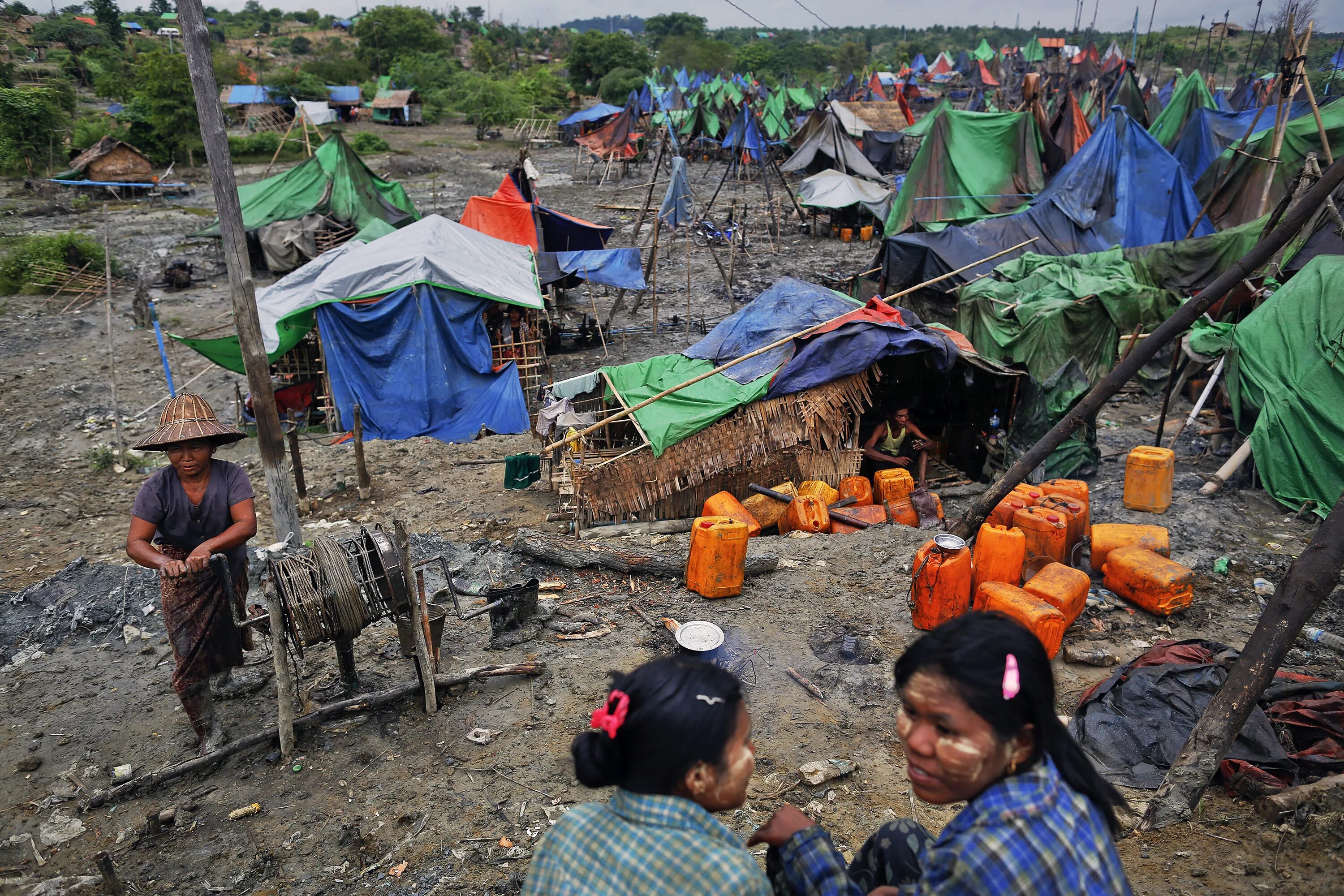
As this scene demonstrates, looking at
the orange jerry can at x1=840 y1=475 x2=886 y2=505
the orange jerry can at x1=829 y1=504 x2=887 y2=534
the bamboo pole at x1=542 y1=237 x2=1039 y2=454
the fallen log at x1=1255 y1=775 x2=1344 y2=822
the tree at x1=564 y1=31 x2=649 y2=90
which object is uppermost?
the tree at x1=564 y1=31 x2=649 y2=90

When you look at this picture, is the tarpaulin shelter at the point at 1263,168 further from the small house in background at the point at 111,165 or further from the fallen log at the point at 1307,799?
the small house in background at the point at 111,165

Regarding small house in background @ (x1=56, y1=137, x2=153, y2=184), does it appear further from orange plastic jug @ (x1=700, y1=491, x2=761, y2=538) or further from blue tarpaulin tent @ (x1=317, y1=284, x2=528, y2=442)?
orange plastic jug @ (x1=700, y1=491, x2=761, y2=538)

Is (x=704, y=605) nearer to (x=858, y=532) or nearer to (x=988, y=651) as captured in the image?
(x=858, y=532)

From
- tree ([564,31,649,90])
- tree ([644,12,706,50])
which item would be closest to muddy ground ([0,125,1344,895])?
tree ([564,31,649,90])

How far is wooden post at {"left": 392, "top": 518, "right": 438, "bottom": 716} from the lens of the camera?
399 centimetres

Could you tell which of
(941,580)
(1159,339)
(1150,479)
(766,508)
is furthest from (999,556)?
(1150,479)

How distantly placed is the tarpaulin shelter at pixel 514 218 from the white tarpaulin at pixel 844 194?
777cm

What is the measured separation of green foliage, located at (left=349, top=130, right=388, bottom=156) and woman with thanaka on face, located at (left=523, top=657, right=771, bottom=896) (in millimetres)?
38412

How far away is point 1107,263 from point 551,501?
925 centimetres

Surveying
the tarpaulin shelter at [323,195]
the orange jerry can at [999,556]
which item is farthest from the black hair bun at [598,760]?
the tarpaulin shelter at [323,195]

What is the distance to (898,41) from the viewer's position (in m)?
113

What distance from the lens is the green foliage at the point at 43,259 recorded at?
56.7ft

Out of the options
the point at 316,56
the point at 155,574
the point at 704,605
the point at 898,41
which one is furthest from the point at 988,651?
the point at 898,41

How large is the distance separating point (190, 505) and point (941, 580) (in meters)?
4.29
